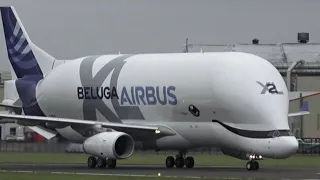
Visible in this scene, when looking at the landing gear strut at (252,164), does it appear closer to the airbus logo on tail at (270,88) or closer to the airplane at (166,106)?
the airplane at (166,106)

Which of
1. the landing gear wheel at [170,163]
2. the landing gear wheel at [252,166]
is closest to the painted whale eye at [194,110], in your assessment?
the landing gear wheel at [252,166]

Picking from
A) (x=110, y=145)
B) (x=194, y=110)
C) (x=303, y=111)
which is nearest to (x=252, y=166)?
(x=194, y=110)

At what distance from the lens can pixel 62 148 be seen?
7538 centimetres

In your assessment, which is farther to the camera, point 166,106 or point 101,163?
point 166,106

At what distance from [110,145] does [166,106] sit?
420cm

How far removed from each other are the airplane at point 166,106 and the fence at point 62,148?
11217 mm

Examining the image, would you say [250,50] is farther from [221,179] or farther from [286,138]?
[221,179]

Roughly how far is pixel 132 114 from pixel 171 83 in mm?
→ 3759

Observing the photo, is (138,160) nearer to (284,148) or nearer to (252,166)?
(252,166)

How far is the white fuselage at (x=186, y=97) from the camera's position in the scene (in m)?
50.7

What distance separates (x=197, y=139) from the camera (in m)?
53.6

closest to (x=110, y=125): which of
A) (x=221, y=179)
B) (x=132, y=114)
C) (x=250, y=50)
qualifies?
(x=132, y=114)

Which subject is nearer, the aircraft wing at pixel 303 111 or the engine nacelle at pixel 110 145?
the engine nacelle at pixel 110 145

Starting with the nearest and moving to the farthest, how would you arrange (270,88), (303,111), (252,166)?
1. (252,166)
2. (270,88)
3. (303,111)
